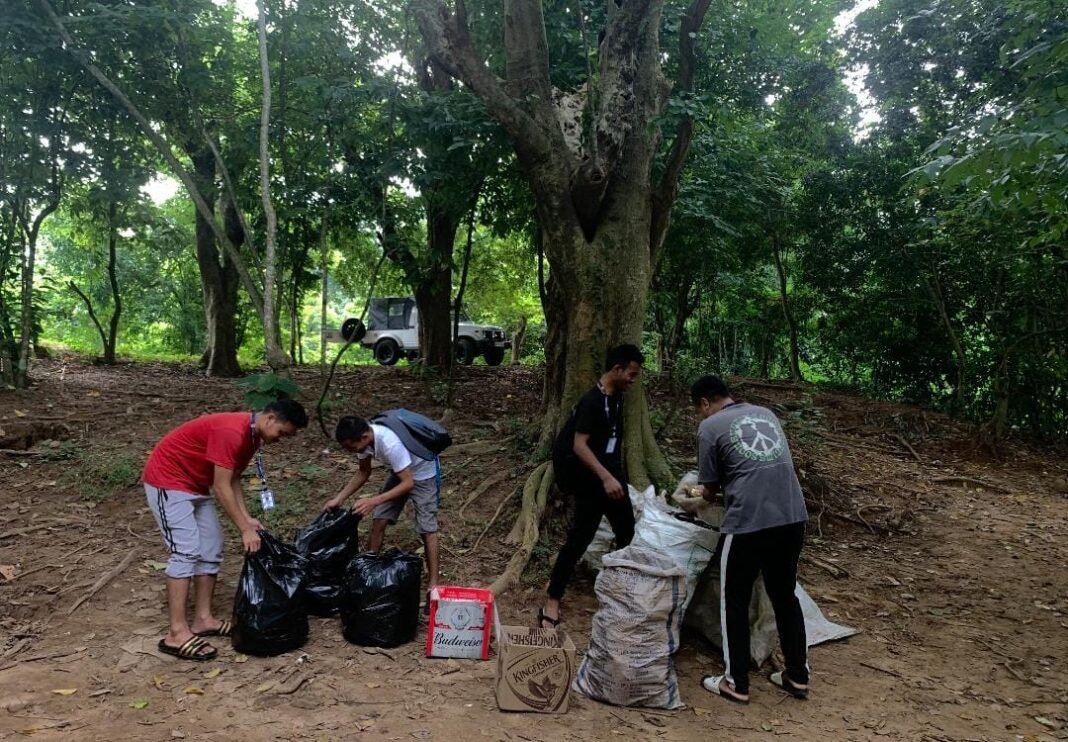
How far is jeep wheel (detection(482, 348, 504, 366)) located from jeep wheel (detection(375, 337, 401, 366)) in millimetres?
3151

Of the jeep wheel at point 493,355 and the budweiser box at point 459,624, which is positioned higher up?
the jeep wheel at point 493,355

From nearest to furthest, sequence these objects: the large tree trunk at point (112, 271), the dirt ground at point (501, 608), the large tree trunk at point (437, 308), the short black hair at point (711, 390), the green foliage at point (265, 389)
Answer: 1. the dirt ground at point (501, 608)
2. the short black hair at point (711, 390)
3. the green foliage at point (265, 389)
4. the large tree trunk at point (437, 308)
5. the large tree trunk at point (112, 271)

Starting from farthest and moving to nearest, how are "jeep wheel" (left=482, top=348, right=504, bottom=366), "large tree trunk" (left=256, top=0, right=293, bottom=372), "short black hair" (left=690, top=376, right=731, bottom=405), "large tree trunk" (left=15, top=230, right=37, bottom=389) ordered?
"jeep wheel" (left=482, top=348, right=504, bottom=366) < "large tree trunk" (left=15, top=230, right=37, bottom=389) < "large tree trunk" (left=256, top=0, right=293, bottom=372) < "short black hair" (left=690, top=376, right=731, bottom=405)

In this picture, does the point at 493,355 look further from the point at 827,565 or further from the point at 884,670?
the point at 884,670

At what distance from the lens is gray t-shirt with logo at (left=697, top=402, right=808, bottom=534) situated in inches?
132

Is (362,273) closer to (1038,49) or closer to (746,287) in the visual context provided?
(746,287)

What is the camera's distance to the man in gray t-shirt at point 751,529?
11.1ft

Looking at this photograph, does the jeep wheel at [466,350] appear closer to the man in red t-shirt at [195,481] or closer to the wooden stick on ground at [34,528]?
the wooden stick on ground at [34,528]

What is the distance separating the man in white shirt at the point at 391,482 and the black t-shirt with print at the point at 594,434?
87cm

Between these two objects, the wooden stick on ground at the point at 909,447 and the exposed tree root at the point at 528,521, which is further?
the wooden stick on ground at the point at 909,447

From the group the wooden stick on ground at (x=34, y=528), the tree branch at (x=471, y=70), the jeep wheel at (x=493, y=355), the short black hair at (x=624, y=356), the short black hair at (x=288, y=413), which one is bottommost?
the wooden stick on ground at (x=34, y=528)

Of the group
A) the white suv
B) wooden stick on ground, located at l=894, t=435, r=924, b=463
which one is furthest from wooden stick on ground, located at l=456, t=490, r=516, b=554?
the white suv

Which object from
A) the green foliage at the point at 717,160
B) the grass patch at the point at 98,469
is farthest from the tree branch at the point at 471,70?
the grass patch at the point at 98,469

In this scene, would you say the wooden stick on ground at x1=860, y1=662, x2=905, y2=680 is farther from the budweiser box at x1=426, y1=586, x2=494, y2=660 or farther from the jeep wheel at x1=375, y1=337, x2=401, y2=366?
the jeep wheel at x1=375, y1=337, x2=401, y2=366
